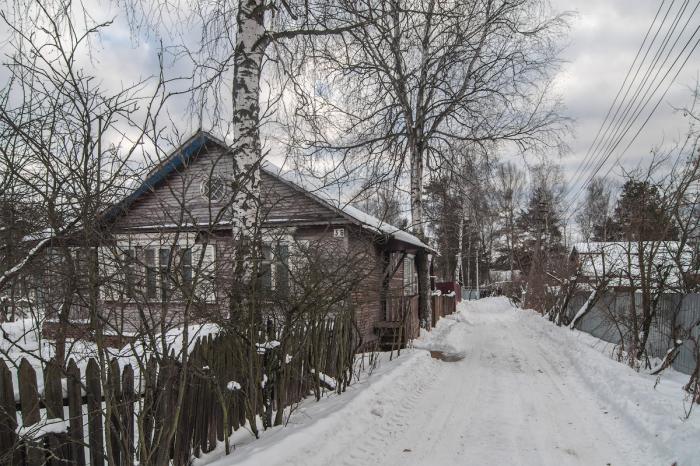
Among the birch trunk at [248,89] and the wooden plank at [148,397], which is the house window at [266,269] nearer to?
the birch trunk at [248,89]

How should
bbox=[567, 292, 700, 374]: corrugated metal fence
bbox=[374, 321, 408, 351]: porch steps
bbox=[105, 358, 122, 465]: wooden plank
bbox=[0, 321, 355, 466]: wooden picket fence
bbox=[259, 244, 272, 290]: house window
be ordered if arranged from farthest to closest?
bbox=[374, 321, 408, 351]: porch steps, bbox=[567, 292, 700, 374]: corrugated metal fence, bbox=[259, 244, 272, 290]: house window, bbox=[105, 358, 122, 465]: wooden plank, bbox=[0, 321, 355, 466]: wooden picket fence

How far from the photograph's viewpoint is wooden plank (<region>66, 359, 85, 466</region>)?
124 inches

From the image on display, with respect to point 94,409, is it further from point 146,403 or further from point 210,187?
point 210,187

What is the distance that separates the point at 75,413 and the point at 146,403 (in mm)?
448

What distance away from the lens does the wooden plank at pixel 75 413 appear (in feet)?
10.3

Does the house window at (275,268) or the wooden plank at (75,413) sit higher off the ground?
A: the house window at (275,268)

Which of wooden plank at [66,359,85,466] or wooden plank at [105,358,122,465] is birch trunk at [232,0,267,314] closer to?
wooden plank at [105,358,122,465]

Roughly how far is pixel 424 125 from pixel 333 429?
11932 mm

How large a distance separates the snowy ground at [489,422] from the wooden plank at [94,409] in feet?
2.88

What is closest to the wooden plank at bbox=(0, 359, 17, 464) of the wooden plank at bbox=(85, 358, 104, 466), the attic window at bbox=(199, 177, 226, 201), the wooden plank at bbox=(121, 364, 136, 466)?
the wooden plank at bbox=(85, 358, 104, 466)

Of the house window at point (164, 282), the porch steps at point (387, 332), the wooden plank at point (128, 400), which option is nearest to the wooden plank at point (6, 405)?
the wooden plank at point (128, 400)

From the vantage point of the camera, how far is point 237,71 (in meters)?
5.82

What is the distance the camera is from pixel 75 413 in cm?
320

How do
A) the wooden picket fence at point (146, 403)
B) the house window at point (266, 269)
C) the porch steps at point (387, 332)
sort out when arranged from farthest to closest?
the porch steps at point (387, 332) < the house window at point (266, 269) < the wooden picket fence at point (146, 403)
